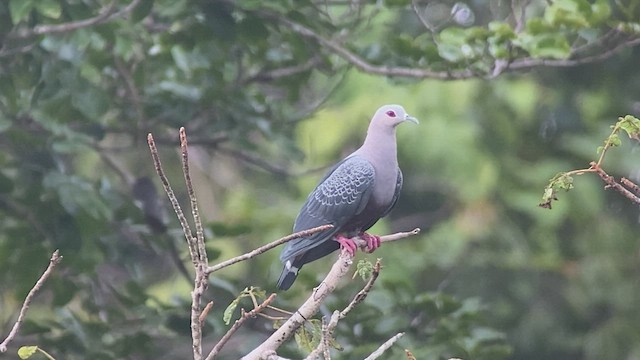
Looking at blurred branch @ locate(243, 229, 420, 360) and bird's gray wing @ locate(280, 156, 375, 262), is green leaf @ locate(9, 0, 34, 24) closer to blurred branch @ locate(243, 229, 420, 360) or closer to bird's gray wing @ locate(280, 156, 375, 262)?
bird's gray wing @ locate(280, 156, 375, 262)

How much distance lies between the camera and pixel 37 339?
6.16m

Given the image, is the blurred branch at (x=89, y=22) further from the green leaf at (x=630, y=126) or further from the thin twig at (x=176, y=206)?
the green leaf at (x=630, y=126)

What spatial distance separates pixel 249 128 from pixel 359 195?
206 centimetres

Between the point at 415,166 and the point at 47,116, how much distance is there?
463 cm

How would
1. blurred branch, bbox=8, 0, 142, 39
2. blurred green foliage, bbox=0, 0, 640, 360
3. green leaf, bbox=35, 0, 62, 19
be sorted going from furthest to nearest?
blurred green foliage, bbox=0, 0, 640, 360, blurred branch, bbox=8, 0, 142, 39, green leaf, bbox=35, 0, 62, 19

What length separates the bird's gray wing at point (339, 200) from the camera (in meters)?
4.90

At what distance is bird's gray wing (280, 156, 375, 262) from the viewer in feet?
16.1

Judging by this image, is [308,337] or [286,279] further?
[286,279]

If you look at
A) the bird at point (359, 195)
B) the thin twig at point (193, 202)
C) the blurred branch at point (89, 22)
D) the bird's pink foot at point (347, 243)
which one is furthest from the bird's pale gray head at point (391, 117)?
the thin twig at point (193, 202)

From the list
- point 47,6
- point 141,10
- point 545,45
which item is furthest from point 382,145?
point 47,6

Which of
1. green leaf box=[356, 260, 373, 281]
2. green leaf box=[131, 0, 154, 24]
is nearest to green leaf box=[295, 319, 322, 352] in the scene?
green leaf box=[356, 260, 373, 281]

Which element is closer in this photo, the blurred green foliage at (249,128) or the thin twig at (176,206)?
the thin twig at (176,206)

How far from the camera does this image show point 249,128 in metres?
6.88

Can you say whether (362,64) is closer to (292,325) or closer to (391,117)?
(391,117)
